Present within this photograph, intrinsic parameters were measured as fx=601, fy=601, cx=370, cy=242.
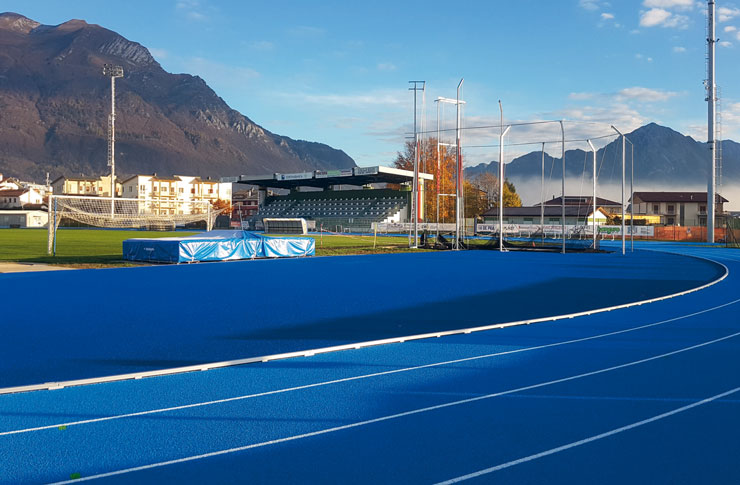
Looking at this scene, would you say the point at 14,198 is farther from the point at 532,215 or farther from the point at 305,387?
the point at 305,387

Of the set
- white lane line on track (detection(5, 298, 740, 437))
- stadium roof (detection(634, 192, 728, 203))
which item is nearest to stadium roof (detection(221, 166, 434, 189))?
stadium roof (detection(634, 192, 728, 203))

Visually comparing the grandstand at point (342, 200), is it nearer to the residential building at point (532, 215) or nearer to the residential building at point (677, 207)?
the residential building at point (532, 215)

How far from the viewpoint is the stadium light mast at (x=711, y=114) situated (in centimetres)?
5003

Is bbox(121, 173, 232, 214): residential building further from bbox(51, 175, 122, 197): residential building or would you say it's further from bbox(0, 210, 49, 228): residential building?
bbox(0, 210, 49, 228): residential building

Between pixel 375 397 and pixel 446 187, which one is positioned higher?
pixel 446 187

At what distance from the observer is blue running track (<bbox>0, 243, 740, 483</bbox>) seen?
4.52m

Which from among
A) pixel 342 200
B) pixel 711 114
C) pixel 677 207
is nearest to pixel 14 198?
pixel 342 200

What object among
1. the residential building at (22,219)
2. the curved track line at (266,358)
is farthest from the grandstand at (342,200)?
the curved track line at (266,358)

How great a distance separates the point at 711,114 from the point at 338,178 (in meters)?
45.0

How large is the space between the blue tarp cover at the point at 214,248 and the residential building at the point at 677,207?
85490mm

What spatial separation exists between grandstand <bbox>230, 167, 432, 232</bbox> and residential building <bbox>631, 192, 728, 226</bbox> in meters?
49.9

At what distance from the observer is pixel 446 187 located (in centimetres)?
7712

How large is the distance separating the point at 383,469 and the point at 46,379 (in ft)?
15.3

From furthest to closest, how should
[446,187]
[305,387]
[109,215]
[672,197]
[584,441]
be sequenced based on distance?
[672,197] → [446,187] → [109,215] → [305,387] → [584,441]
